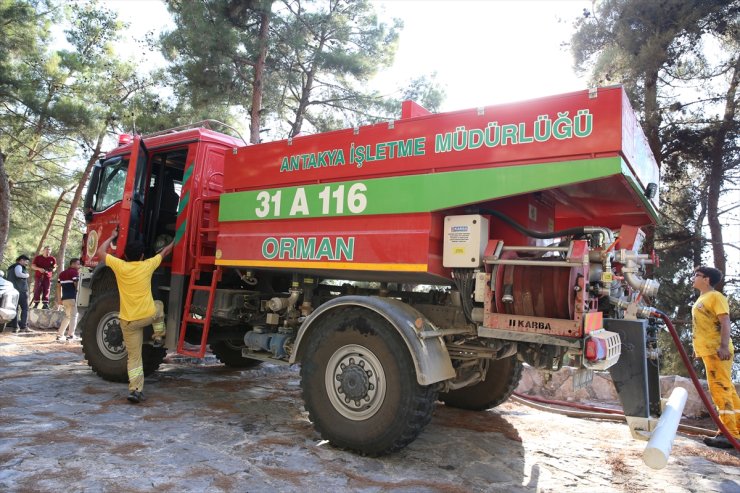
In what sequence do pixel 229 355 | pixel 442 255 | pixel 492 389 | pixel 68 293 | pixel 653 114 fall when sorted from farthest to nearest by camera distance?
pixel 68 293
pixel 653 114
pixel 229 355
pixel 492 389
pixel 442 255

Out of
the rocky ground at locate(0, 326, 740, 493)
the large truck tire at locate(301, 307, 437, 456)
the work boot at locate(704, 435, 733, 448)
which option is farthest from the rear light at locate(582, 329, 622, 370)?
the work boot at locate(704, 435, 733, 448)

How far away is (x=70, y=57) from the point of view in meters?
15.7

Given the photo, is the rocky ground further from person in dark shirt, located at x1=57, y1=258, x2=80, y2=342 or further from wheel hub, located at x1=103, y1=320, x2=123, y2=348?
person in dark shirt, located at x1=57, y1=258, x2=80, y2=342

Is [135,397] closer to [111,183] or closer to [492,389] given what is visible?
[111,183]

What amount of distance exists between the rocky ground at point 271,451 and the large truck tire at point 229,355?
1.57 m

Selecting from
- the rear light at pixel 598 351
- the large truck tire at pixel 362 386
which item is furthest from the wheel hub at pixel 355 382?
the rear light at pixel 598 351

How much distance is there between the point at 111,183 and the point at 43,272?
23.9 feet

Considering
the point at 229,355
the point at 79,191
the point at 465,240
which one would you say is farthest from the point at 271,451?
the point at 79,191

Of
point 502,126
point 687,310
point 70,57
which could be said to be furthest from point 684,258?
point 70,57

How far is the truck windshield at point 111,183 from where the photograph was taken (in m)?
6.40

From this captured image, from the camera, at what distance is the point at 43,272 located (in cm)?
1205

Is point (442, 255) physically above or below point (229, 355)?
above

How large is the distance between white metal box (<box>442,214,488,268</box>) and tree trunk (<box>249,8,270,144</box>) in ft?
28.5

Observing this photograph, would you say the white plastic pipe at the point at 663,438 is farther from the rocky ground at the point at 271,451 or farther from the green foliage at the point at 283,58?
the green foliage at the point at 283,58
